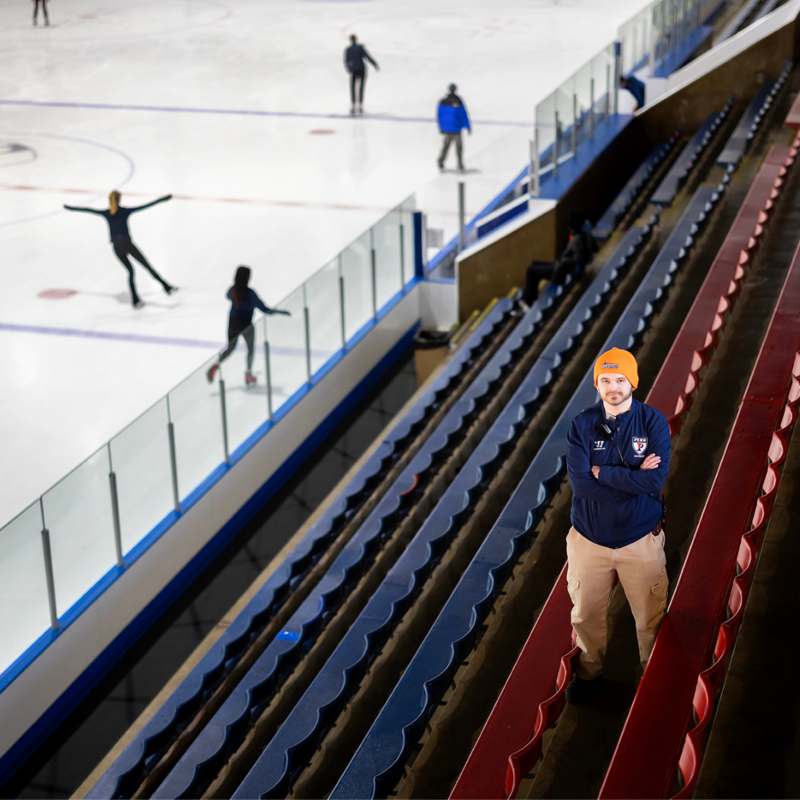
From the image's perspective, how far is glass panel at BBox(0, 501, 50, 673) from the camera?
529cm

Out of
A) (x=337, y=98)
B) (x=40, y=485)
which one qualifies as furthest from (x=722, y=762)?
(x=337, y=98)

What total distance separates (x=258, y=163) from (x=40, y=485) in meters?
8.35

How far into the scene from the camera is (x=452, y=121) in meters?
13.3

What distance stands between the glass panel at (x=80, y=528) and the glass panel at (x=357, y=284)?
11.4ft

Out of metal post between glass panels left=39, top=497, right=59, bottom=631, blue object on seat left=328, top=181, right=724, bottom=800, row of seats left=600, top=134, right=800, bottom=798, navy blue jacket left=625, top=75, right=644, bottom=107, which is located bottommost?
metal post between glass panels left=39, top=497, right=59, bottom=631

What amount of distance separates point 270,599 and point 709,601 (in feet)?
10.1

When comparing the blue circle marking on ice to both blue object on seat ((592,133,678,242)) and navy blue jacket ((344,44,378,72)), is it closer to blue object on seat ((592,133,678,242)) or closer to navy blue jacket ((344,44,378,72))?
navy blue jacket ((344,44,378,72))

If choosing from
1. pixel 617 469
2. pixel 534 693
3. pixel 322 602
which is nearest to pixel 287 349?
pixel 322 602

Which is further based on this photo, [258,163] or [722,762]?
[258,163]

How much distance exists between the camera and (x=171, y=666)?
20.3 ft

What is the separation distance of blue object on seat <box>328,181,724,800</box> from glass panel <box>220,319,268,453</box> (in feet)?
7.81

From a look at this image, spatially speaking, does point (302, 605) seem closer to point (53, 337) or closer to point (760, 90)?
point (53, 337)

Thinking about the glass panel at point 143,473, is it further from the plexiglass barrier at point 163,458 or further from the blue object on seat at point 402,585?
the blue object on seat at point 402,585

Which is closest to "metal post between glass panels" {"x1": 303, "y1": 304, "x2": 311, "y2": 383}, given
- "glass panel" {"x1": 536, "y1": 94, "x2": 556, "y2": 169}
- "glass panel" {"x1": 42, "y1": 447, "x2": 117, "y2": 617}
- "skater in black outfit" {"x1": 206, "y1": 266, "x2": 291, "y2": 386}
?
"skater in black outfit" {"x1": 206, "y1": 266, "x2": 291, "y2": 386}
